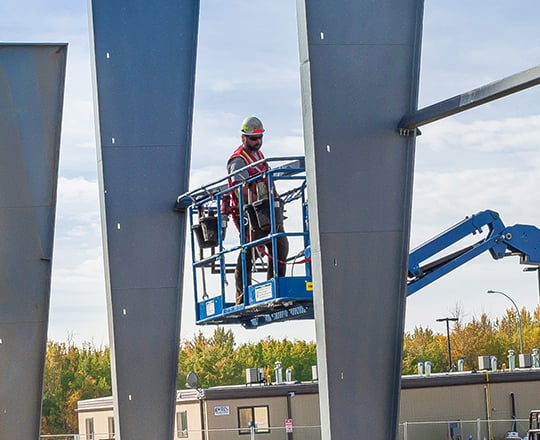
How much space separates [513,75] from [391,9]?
4.01ft

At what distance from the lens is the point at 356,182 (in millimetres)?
8016

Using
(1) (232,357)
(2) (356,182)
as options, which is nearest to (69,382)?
(1) (232,357)

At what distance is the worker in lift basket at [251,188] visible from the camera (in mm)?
11377

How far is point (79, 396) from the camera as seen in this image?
91.9 m

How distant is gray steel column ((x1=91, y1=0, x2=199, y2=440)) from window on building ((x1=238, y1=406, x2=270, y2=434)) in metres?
24.5

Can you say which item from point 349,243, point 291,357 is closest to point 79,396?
point 291,357

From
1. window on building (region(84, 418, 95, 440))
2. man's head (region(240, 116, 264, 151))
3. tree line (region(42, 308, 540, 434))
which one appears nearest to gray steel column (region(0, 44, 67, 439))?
man's head (region(240, 116, 264, 151))

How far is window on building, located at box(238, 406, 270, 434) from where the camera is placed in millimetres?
36719

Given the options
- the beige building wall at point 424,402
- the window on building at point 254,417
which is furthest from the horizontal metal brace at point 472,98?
the window on building at point 254,417

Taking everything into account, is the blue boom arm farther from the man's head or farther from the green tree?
the green tree

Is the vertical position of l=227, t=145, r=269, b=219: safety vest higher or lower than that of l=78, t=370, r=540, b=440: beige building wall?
higher

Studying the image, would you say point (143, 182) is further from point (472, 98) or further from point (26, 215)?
point (472, 98)

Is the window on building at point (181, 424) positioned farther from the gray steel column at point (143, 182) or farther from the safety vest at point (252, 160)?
the safety vest at point (252, 160)

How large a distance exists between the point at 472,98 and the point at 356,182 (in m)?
0.98
